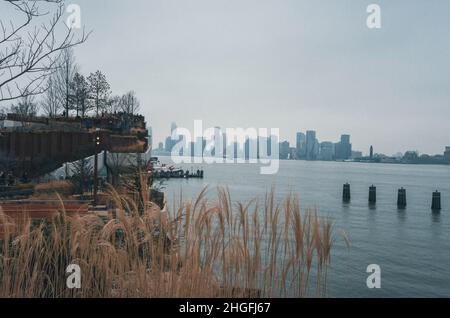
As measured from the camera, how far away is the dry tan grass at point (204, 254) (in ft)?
13.9

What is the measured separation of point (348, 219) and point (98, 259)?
4233 centimetres

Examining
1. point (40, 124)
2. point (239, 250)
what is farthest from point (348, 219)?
point (239, 250)

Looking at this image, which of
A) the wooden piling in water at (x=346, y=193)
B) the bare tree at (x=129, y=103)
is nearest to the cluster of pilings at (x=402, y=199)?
the wooden piling in water at (x=346, y=193)

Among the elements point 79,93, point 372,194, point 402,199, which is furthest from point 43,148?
point 372,194

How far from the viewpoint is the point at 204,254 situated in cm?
455

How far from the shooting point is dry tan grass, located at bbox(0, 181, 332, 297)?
166 inches

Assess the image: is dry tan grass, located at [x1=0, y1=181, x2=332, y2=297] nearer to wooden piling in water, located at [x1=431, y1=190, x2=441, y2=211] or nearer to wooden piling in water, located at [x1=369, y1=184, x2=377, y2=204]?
wooden piling in water, located at [x1=431, y1=190, x2=441, y2=211]

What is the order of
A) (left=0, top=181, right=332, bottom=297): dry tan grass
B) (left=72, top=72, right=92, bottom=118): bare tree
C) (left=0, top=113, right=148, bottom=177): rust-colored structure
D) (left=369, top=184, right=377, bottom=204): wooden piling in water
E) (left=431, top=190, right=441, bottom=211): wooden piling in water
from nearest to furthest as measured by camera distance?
(left=0, top=181, right=332, bottom=297): dry tan grass < (left=0, top=113, right=148, bottom=177): rust-colored structure < (left=72, top=72, right=92, bottom=118): bare tree < (left=431, top=190, right=441, bottom=211): wooden piling in water < (left=369, top=184, right=377, bottom=204): wooden piling in water

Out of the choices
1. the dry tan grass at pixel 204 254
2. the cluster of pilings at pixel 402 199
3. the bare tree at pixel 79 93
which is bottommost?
the cluster of pilings at pixel 402 199

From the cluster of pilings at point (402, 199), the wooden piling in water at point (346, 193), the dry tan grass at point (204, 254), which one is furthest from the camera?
the wooden piling in water at point (346, 193)

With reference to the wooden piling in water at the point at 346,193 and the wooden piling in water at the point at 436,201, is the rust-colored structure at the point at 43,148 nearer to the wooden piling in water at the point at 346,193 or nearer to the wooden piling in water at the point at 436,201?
the wooden piling in water at the point at 346,193

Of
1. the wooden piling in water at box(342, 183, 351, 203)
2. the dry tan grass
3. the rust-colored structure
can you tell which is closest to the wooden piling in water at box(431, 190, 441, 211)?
the wooden piling in water at box(342, 183, 351, 203)

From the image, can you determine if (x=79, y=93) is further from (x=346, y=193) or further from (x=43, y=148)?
(x=346, y=193)
